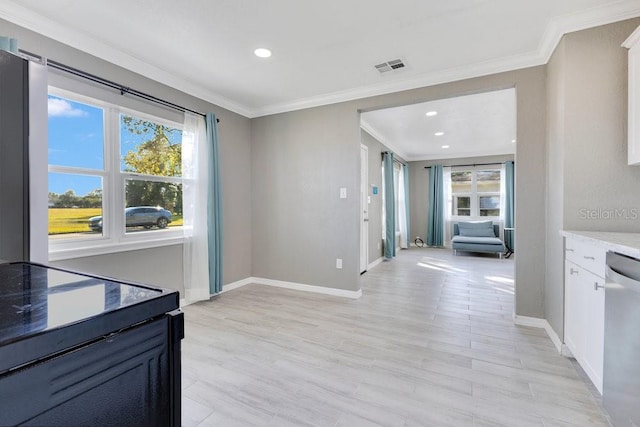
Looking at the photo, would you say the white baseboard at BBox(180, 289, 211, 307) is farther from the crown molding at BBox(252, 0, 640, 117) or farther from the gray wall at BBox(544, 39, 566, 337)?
the gray wall at BBox(544, 39, 566, 337)

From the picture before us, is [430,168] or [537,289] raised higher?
[430,168]

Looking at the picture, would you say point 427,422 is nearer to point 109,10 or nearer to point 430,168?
point 109,10

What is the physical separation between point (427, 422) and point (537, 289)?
6.33ft

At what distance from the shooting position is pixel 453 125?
5.14 metres

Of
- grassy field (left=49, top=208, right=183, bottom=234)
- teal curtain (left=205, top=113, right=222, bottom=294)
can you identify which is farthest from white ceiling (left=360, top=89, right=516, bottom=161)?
grassy field (left=49, top=208, right=183, bottom=234)

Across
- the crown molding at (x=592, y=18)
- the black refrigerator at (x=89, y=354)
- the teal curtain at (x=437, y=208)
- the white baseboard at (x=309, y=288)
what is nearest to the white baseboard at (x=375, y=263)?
the white baseboard at (x=309, y=288)

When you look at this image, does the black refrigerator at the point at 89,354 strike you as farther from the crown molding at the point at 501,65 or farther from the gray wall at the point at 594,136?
the crown molding at the point at 501,65

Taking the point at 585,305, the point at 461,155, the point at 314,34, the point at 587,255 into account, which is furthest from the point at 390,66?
the point at 461,155

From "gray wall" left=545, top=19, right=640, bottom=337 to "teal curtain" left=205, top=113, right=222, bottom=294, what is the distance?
3.38m

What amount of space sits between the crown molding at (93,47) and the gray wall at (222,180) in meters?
0.04

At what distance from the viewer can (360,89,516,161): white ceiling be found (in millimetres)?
4082

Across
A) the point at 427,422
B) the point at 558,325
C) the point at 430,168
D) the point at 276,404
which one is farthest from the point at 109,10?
the point at 430,168

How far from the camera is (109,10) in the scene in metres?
2.11

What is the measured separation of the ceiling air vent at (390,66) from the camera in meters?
2.86
